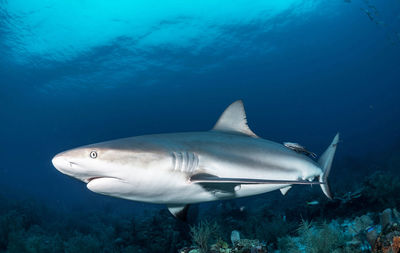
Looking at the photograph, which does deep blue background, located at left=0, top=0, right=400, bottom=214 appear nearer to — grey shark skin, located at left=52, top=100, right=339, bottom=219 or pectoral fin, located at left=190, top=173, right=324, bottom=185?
grey shark skin, located at left=52, top=100, right=339, bottom=219

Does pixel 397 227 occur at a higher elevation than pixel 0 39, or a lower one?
lower

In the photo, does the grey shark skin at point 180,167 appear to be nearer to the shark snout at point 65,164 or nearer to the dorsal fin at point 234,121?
the shark snout at point 65,164

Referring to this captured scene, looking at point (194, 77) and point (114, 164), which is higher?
point (194, 77)

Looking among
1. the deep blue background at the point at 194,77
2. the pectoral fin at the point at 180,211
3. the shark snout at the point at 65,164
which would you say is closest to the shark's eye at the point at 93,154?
the shark snout at the point at 65,164

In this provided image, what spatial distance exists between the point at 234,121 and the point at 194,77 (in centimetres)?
4374

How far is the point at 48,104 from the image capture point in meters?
50.1

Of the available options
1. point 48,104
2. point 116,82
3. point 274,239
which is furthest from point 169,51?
point 274,239

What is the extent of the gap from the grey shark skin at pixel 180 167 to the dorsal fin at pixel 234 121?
20.8 inches

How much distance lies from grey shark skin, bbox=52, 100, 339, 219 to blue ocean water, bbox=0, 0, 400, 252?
11.8 m

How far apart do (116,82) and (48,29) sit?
15.7 meters

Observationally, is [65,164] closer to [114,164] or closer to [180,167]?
[114,164]

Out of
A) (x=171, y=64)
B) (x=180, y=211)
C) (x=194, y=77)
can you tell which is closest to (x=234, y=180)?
(x=180, y=211)

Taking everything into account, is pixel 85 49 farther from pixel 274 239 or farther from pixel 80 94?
pixel 274 239

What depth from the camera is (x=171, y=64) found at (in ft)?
133
